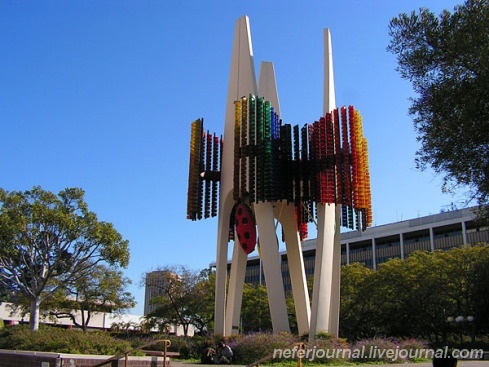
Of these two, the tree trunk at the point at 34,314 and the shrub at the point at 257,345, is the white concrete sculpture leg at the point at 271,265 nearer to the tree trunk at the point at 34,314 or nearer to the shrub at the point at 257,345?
the shrub at the point at 257,345

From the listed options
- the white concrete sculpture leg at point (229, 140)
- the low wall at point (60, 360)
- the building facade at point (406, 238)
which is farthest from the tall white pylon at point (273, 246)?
the building facade at point (406, 238)

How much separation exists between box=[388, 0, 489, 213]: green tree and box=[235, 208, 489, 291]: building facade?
45.4 metres

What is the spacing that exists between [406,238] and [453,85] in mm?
55952

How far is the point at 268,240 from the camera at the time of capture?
23406mm

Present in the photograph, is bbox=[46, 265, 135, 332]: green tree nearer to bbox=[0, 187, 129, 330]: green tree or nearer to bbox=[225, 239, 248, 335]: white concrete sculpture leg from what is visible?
bbox=[0, 187, 129, 330]: green tree

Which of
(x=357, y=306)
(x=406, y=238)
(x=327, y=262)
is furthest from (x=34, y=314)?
(x=406, y=238)

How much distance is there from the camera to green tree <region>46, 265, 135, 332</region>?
38.9m

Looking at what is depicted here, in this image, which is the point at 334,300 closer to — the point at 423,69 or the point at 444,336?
the point at 423,69

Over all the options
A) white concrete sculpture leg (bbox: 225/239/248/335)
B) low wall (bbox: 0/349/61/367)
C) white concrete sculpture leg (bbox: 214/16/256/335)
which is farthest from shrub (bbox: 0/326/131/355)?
white concrete sculpture leg (bbox: 225/239/248/335)

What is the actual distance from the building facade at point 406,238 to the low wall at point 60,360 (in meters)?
47.2

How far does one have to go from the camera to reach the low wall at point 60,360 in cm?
1323

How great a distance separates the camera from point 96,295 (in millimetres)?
42594

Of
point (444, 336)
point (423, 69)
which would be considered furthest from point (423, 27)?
point (444, 336)

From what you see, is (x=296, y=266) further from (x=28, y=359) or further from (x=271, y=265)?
(x=28, y=359)
